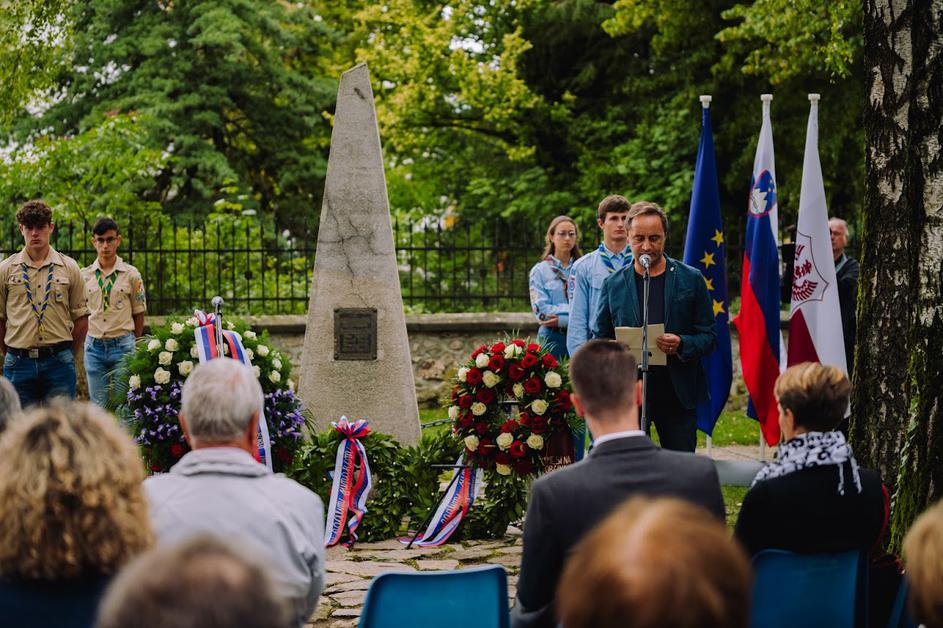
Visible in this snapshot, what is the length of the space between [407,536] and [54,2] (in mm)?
8509

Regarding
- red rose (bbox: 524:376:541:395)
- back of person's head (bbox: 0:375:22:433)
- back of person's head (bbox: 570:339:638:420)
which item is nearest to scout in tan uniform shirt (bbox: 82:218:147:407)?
red rose (bbox: 524:376:541:395)

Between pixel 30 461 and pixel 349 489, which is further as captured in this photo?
pixel 349 489

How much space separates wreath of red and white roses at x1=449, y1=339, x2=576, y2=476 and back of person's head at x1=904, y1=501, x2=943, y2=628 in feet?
14.5

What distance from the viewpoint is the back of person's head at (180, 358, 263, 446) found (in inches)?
125

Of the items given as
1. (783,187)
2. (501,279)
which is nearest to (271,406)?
(501,279)

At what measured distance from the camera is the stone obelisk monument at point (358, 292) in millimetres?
7930

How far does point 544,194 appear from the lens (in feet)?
61.3

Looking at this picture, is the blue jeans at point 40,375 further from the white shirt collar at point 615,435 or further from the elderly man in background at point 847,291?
the elderly man in background at point 847,291

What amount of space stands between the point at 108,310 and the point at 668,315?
4.44 m

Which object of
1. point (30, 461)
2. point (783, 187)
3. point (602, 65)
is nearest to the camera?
point (30, 461)

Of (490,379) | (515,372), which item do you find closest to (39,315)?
(490,379)

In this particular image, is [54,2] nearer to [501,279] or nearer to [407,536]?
[501,279]

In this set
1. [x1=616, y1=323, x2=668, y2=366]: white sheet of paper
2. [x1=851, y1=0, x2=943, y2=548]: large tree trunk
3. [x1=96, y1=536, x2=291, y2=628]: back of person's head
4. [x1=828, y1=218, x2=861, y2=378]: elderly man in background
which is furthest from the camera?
[x1=828, y1=218, x2=861, y2=378]: elderly man in background

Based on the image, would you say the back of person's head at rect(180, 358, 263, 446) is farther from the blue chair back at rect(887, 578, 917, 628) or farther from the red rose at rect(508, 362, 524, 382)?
the red rose at rect(508, 362, 524, 382)
